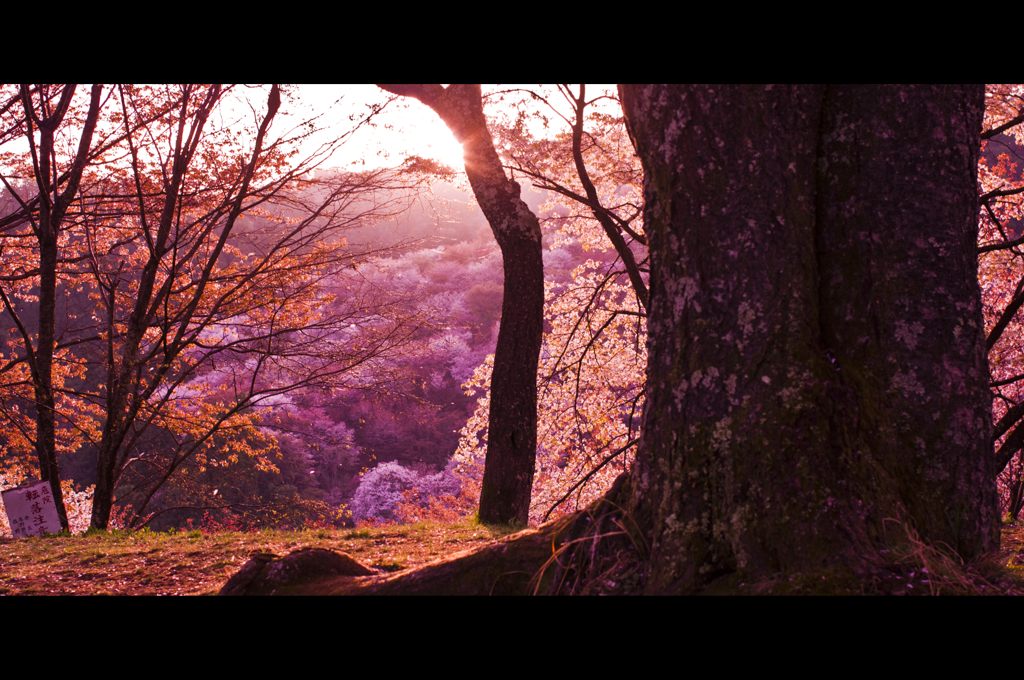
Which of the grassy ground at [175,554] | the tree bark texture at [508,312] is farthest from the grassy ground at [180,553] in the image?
the tree bark texture at [508,312]

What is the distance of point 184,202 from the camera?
8695mm

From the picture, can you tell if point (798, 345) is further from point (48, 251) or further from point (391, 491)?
point (391, 491)

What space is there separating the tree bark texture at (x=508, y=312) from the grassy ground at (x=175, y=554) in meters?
0.52

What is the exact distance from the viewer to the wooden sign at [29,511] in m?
6.98

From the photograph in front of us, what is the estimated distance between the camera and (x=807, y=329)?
225cm

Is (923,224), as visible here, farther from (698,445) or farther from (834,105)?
(698,445)

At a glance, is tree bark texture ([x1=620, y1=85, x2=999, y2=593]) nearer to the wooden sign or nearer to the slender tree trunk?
the wooden sign

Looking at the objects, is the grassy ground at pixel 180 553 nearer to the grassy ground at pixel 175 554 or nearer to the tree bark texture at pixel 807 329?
the grassy ground at pixel 175 554

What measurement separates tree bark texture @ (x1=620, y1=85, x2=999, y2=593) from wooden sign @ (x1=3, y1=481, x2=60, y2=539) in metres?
7.45

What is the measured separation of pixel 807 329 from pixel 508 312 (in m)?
4.08

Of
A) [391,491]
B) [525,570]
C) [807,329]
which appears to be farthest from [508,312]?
[391,491]

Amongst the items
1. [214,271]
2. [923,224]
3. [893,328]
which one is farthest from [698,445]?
[214,271]

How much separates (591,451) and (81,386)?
1904 centimetres

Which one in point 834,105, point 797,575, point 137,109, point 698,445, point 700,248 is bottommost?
point 797,575
